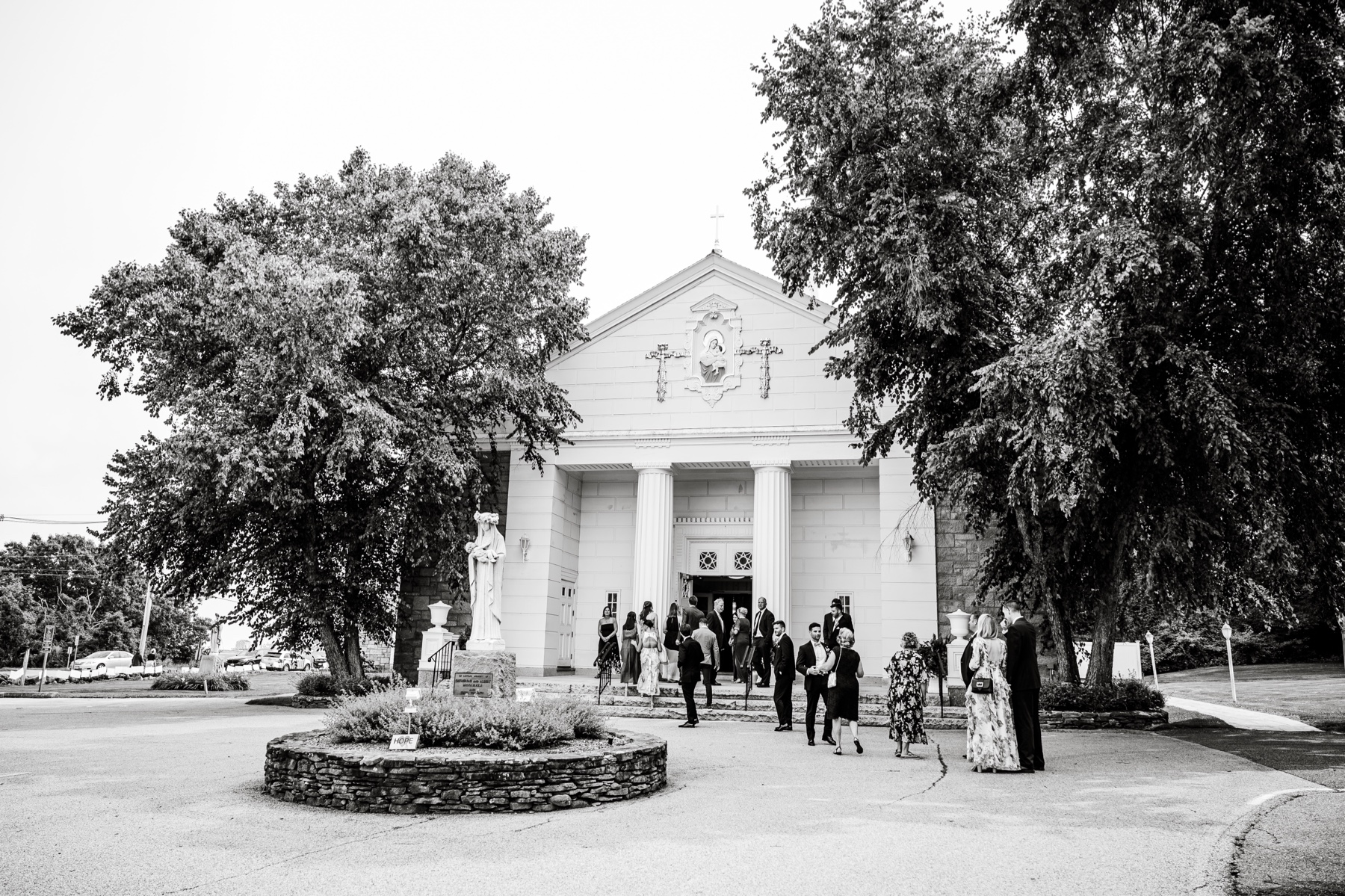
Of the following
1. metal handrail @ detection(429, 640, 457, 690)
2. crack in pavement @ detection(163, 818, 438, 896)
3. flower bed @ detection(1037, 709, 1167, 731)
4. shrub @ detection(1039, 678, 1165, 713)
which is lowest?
crack in pavement @ detection(163, 818, 438, 896)

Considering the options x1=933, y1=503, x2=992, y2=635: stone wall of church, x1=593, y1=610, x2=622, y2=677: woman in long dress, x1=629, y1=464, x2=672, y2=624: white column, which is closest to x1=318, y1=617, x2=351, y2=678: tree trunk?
x1=593, y1=610, x2=622, y2=677: woman in long dress

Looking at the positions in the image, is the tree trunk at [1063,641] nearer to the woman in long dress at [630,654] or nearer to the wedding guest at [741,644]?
the wedding guest at [741,644]

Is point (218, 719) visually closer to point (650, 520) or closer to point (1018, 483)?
point (650, 520)

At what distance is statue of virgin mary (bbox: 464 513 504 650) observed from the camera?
42.7 ft

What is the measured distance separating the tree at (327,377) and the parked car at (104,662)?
1013 inches

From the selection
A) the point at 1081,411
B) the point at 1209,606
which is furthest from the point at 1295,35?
the point at 1209,606

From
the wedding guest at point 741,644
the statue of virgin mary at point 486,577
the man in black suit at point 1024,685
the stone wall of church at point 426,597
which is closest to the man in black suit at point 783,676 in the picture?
the man in black suit at point 1024,685

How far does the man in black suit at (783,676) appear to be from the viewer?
1439 centimetres

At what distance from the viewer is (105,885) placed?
227 inches

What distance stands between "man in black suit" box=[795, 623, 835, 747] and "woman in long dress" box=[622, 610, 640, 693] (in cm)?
615

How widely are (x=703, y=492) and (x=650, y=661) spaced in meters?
8.07

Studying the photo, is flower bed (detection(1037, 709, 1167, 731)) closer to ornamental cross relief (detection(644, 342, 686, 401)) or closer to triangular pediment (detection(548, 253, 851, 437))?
triangular pediment (detection(548, 253, 851, 437))

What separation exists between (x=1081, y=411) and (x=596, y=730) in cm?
812

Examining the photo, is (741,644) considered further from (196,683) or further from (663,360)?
(196,683)
